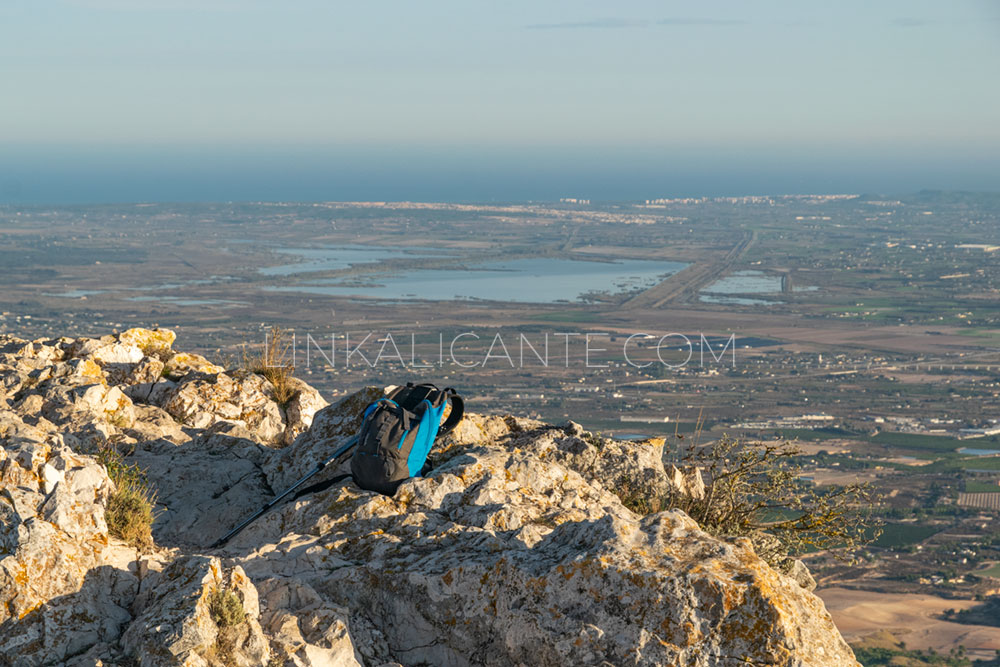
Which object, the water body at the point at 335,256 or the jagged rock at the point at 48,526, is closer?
the jagged rock at the point at 48,526

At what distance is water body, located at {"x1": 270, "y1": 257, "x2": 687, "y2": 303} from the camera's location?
125938 millimetres

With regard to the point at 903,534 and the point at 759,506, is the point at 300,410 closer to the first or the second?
the point at 759,506

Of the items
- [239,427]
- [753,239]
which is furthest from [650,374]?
[753,239]

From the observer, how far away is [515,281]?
5679 inches

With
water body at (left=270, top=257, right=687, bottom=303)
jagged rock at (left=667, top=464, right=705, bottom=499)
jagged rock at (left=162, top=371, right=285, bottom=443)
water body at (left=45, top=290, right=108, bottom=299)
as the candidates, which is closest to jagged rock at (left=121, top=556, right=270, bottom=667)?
jagged rock at (left=667, top=464, right=705, bottom=499)

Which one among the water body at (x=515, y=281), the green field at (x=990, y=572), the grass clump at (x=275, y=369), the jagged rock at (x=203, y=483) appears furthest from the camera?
the water body at (x=515, y=281)

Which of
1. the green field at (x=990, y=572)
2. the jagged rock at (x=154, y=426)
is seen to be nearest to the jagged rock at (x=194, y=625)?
the jagged rock at (x=154, y=426)

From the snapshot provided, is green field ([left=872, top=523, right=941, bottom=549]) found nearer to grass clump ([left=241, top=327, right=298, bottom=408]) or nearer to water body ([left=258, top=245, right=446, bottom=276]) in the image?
grass clump ([left=241, top=327, right=298, bottom=408])

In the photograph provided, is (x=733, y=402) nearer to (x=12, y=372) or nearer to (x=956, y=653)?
(x=956, y=653)

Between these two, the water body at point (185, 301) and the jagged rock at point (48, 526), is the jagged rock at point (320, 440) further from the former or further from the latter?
the water body at point (185, 301)

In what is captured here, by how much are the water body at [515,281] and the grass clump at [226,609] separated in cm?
11596

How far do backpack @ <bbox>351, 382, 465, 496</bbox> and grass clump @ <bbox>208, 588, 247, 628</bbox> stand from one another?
2.13 metres

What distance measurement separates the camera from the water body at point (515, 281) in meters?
126

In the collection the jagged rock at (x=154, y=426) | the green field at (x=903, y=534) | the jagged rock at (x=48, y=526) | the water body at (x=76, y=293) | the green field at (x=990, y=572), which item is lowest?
the green field at (x=990, y=572)
